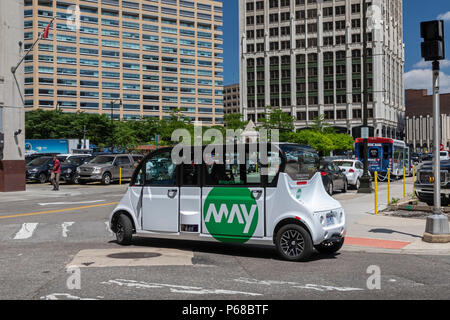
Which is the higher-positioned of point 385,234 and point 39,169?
point 39,169

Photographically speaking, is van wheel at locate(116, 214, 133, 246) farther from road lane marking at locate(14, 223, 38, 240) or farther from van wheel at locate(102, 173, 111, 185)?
van wheel at locate(102, 173, 111, 185)

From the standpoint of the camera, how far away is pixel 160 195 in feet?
33.0

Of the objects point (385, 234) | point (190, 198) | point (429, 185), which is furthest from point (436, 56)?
point (429, 185)

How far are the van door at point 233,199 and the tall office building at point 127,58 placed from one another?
108299mm

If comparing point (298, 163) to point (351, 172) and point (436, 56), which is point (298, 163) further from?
point (351, 172)

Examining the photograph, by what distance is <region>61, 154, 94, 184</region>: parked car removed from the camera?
34.4m

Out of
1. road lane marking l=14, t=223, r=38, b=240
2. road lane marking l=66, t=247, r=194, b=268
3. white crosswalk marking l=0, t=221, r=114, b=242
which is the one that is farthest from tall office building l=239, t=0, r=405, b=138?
road lane marking l=66, t=247, r=194, b=268

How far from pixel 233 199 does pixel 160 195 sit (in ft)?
5.59

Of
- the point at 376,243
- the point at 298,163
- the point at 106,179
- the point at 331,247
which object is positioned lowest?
the point at 376,243

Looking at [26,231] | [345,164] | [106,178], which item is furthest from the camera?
[106,178]

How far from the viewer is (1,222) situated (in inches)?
568

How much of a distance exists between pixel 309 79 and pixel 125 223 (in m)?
101

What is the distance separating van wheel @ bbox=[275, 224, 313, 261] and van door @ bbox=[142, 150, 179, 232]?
2181 millimetres

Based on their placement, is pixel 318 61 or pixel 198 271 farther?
pixel 318 61
